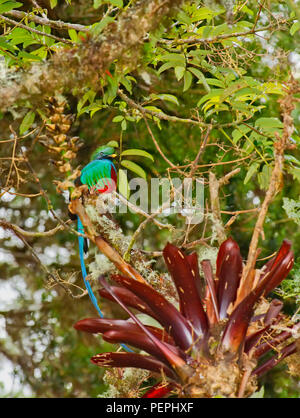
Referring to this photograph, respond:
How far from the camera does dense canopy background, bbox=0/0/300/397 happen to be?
747mm

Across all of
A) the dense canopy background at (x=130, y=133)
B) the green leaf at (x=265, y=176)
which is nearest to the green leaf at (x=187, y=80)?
the dense canopy background at (x=130, y=133)

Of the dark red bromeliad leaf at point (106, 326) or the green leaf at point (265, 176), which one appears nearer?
the dark red bromeliad leaf at point (106, 326)

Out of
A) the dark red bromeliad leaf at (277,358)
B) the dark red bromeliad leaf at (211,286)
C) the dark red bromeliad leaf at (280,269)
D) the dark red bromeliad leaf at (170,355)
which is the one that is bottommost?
the dark red bromeliad leaf at (277,358)

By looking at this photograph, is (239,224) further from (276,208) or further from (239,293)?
(239,293)

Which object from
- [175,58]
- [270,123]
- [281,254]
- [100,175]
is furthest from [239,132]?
[281,254]

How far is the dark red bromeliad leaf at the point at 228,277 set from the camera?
67 cm

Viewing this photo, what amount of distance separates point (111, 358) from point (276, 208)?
4.25ft

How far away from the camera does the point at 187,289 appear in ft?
2.15

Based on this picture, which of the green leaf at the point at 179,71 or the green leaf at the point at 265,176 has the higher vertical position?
the green leaf at the point at 179,71

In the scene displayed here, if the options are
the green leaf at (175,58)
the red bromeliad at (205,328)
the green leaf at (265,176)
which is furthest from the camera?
the green leaf at (265,176)

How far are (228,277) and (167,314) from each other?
91 mm

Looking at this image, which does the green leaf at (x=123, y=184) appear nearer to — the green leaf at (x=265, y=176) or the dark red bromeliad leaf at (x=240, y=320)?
the green leaf at (x=265, y=176)

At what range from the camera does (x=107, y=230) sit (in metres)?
0.90
